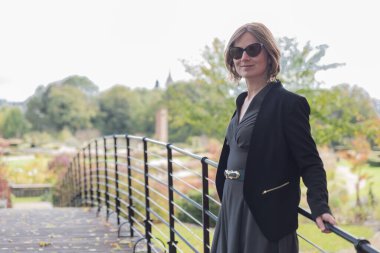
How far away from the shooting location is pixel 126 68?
56.5m

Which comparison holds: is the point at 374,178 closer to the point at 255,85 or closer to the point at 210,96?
the point at 210,96

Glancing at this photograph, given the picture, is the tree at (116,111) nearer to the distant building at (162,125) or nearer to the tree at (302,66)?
the distant building at (162,125)

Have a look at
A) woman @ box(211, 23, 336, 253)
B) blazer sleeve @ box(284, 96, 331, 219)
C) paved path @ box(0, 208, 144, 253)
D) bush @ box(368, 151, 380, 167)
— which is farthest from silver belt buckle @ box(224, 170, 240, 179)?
bush @ box(368, 151, 380, 167)

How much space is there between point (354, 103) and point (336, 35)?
1011 centimetres

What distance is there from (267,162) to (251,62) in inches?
17.0

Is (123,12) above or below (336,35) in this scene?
above

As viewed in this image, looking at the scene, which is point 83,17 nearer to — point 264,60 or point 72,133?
point 72,133

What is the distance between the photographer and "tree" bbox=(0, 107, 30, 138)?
41.9m

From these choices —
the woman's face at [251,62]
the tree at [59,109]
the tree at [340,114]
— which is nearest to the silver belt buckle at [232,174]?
the woman's face at [251,62]

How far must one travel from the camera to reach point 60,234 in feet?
19.5

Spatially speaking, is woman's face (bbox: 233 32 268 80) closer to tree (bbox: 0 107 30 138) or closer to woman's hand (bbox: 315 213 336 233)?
woman's hand (bbox: 315 213 336 233)

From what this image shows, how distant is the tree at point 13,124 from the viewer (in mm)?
41938

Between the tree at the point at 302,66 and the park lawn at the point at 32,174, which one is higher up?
the tree at the point at 302,66

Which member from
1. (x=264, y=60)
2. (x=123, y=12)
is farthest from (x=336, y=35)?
(x=264, y=60)
